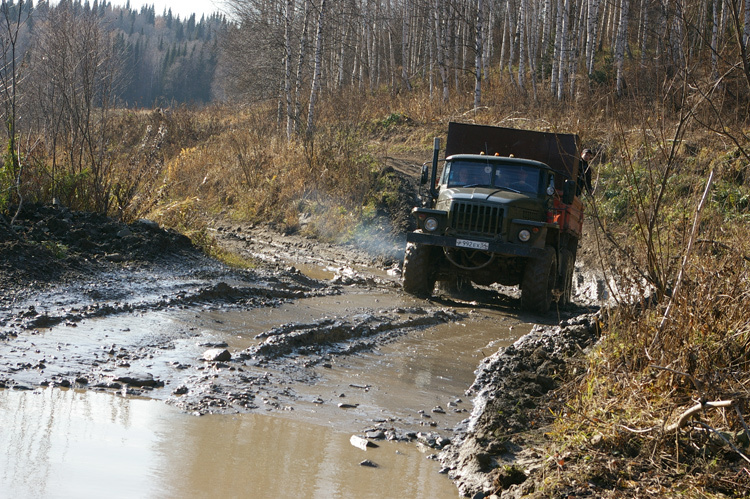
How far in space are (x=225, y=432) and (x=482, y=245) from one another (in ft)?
19.2

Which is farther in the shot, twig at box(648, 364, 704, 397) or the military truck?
the military truck

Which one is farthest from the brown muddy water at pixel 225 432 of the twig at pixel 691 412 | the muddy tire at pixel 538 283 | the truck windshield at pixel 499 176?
the truck windshield at pixel 499 176

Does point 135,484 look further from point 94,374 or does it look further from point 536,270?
point 536,270

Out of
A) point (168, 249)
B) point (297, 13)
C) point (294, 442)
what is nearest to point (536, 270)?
point (168, 249)

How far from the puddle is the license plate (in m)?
5.42

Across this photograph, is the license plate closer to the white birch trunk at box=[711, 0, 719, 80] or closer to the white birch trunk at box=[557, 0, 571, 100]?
the white birch trunk at box=[711, 0, 719, 80]

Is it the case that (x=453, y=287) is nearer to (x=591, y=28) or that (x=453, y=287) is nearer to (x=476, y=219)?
(x=476, y=219)

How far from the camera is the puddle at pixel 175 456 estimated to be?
3.44m

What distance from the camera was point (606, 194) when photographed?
15.7m

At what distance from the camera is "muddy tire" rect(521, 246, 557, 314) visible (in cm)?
962

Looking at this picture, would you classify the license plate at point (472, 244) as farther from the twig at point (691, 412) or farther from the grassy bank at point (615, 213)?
the twig at point (691, 412)

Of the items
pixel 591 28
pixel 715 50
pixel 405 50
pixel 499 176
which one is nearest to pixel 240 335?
pixel 715 50

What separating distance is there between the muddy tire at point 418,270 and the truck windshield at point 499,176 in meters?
1.13

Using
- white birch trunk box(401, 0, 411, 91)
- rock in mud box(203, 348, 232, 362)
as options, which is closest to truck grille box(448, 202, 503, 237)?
rock in mud box(203, 348, 232, 362)
